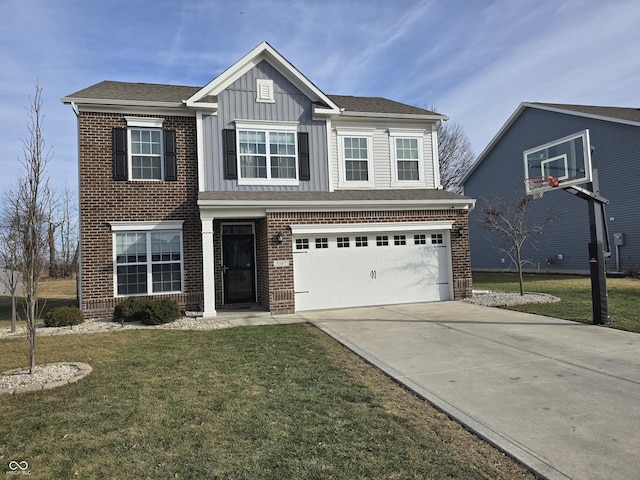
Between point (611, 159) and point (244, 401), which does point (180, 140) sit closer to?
point (244, 401)

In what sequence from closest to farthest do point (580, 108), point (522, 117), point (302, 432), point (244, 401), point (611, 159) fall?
1. point (302, 432)
2. point (244, 401)
3. point (611, 159)
4. point (580, 108)
5. point (522, 117)

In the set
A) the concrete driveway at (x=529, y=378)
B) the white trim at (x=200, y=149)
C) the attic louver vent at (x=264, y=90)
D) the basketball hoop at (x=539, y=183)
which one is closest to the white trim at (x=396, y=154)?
the basketball hoop at (x=539, y=183)

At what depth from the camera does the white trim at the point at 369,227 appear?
12.4 metres

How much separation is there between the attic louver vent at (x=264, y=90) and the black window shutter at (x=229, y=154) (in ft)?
4.96

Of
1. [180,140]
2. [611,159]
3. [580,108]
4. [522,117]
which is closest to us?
[180,140]

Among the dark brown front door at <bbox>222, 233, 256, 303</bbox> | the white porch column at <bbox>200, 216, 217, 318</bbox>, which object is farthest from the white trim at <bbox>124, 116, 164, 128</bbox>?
the dark brown front door at <bbox>222, 233, 256, 303</bbox>

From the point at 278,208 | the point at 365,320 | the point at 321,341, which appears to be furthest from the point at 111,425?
the point at 278,208

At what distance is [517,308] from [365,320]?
4.39m

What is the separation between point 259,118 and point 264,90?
96cm

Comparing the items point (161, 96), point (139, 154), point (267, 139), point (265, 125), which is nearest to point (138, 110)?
point (161, 96)

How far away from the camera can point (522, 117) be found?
24.6 metres

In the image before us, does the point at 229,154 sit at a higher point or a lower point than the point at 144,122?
lower

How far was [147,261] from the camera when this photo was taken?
1236 centimetres

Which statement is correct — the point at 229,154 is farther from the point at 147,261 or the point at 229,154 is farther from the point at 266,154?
the point at 147,261
